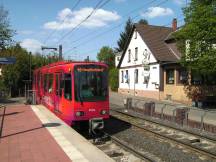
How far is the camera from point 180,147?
12000 mm

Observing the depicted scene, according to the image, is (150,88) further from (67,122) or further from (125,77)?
(67,122)

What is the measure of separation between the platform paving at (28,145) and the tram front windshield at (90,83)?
6.55 ft

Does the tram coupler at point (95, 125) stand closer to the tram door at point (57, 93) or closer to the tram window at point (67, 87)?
the tram window at point (67, 87)

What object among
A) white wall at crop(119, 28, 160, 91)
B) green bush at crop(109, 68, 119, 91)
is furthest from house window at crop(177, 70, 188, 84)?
green bush at crop(109, 68, 119, 91)

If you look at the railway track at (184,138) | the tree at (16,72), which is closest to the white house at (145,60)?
the tree at (16,72)

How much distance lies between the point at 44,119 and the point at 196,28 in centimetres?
1181

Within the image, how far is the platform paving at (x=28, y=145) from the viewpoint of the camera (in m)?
8.70

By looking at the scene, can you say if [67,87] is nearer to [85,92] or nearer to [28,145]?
[85,92]

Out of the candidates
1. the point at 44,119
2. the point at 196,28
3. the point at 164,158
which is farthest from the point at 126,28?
the point at 164,158

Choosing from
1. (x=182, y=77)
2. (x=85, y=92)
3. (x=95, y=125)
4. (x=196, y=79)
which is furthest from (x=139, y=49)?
(x=95, y=125)

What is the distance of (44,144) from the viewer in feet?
34.0

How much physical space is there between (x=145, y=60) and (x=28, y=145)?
1150 inches

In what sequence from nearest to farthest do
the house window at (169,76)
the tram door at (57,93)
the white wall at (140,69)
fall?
1. the tram door at (57,93)
2. the house window at (169,76)
3. the white wall at (140,69)

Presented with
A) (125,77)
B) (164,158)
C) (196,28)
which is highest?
(196,28)
